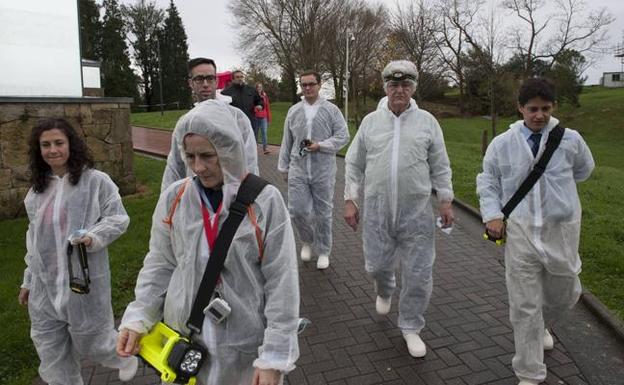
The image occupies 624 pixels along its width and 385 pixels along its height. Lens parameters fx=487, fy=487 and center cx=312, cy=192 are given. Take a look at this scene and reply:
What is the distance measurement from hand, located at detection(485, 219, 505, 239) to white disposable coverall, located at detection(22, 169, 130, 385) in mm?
2312

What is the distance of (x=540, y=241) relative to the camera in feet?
9.80

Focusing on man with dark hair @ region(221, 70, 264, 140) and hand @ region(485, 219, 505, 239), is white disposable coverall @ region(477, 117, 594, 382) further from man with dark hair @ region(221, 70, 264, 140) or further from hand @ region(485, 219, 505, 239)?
man with dark hair @ region(221, 70, 264, 140)

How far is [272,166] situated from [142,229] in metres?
5.65

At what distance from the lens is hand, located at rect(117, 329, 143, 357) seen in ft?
6.03

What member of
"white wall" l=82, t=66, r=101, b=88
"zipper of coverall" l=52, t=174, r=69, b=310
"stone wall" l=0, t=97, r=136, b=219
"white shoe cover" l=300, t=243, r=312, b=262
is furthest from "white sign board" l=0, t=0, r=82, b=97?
"zipper of coverall" l=52, t=174, r=69, b=310

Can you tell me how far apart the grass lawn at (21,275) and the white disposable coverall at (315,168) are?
1.95m

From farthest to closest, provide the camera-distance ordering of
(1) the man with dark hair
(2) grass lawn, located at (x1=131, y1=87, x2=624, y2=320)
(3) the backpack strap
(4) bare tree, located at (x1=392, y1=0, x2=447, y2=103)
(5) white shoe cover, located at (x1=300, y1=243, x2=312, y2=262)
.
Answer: (4) bare tree, located at (x1=392, y1=0, x2=447, y2=103), (1) the man with dark hair, (5) white shoe cover, located at (x1=300, y1=243, x2=312, y2=262), (2) grass lawn, located at (x1=131, y1=87, x2=624, y2=320), (3) the backpack strap

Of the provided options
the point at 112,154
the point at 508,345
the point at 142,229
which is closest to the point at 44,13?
the point at 112,154

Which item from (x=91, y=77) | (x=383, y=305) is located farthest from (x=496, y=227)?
(x=91, y=77)

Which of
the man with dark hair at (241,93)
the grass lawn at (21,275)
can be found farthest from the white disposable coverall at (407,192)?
the man with dark hair at (241,93)

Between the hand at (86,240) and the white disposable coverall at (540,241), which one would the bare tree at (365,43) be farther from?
the hand at (86,240)

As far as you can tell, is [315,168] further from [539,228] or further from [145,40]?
[145,40]

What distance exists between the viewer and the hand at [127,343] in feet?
6.03

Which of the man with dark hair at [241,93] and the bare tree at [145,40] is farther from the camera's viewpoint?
the bare tree at [145,40]
